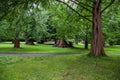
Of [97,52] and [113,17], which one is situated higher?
[113,17]

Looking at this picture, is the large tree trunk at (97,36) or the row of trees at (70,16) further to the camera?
the large tree trunk at (97,36)

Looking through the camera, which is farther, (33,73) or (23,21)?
(23,21)

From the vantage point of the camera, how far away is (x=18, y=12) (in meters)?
16.2

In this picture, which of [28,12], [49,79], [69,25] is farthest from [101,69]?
[69,25]

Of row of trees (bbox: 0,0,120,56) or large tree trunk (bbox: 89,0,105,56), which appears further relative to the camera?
large tree trunk (bbox: 89,0,105,56)

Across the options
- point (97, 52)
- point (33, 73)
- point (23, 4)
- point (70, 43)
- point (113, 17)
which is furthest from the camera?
point (70, 43)

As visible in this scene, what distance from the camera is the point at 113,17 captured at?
26.8 metres

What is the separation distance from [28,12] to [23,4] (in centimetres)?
73

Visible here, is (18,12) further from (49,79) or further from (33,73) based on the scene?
(49,79)

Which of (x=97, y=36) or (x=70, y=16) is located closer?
(x=97, y=36)

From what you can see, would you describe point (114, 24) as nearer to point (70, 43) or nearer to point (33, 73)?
point (70, 43)

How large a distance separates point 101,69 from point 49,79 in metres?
3.25

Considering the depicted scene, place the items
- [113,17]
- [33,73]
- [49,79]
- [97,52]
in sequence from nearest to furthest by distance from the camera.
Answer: [49,79] → [33,73] → [97,52] → [113,17]

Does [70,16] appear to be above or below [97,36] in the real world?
above
